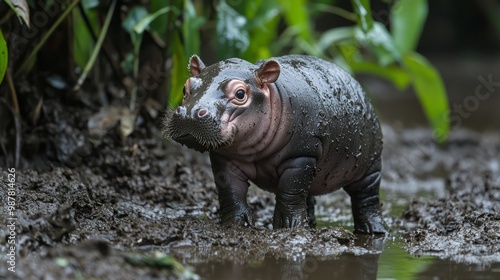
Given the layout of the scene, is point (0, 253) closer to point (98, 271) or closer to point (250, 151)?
point (98, 271)

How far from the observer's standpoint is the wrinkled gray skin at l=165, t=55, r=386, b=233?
4711mm

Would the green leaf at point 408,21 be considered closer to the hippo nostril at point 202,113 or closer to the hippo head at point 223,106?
the hippo head at point 223,106

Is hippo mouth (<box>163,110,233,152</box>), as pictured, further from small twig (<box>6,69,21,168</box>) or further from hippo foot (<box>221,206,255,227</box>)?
small twig (<box>6,69,21,168</box>)

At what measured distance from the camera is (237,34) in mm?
7016

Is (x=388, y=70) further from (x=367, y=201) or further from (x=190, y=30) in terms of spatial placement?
(x=367, y=201)

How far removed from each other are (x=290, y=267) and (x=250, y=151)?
94 centimetres

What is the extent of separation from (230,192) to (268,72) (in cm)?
77

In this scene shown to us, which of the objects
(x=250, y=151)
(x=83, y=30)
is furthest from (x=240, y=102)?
(x=83, y=30)

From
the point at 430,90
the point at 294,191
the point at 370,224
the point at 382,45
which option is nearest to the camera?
the point at 294,191

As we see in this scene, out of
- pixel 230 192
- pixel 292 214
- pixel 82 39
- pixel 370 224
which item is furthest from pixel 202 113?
pixel 82 39

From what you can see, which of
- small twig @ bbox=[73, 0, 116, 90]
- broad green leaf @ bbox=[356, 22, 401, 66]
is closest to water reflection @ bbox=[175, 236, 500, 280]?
small twig @ bbox=[73, 0, 116, 90]

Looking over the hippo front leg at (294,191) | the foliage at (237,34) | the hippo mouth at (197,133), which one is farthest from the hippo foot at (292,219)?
the foliage at (237,34)

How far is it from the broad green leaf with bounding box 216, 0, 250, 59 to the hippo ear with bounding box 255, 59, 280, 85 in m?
2.04

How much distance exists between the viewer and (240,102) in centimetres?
479
